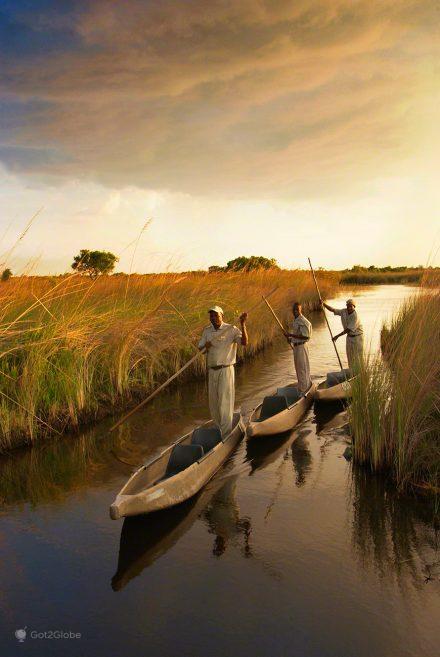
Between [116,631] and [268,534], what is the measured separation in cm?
215

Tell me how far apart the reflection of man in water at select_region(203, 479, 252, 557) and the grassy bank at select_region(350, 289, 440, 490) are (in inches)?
79.9

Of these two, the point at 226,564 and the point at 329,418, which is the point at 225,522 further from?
the point at 329,418

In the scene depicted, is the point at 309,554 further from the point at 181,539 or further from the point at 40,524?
the point at 40,524

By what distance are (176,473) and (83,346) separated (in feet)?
12.2

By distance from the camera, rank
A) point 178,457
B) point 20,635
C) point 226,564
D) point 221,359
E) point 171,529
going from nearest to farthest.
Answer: point 20,635, point 226,564, point 171,529, point 178,457, point 221,359

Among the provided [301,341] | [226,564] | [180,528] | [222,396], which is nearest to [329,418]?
[301,341]

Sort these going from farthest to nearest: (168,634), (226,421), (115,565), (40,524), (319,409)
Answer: (319,409) < (226,421) < (40,524) < (115,565) < (168,634)

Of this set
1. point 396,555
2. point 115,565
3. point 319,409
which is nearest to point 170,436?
point 319,409

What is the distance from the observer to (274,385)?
14.1 meters

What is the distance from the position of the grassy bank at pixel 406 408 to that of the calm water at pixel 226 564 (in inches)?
16.2

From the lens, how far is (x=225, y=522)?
6.47m

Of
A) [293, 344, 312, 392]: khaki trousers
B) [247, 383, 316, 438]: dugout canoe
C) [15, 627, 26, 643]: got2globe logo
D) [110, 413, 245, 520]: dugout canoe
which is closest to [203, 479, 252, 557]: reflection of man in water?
[110, 413, 245, 520]: dugout canoe

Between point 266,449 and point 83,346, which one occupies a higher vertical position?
point 83,346

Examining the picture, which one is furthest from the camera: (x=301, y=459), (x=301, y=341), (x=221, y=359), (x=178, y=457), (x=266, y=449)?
(x=301, y=341)
